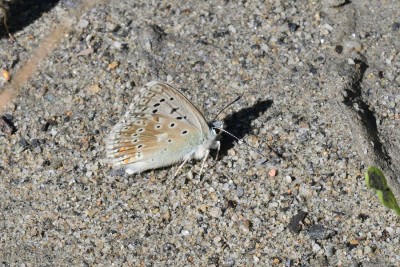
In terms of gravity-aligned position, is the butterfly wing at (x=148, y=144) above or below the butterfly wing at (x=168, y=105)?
below

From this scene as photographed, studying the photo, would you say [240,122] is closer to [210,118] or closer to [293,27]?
[210,118]

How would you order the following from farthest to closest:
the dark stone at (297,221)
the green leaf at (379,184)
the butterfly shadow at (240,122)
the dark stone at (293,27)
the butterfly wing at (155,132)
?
the dark stone at (293,27) < the butterfly shadow at (240,122) < the butterfly wing at (155,132) < the dark stone at (297,221) < the green leaf at (379,184)

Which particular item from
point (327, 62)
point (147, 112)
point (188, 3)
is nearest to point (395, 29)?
point (327, 62)

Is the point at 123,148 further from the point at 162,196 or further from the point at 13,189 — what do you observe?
the point at 13,189

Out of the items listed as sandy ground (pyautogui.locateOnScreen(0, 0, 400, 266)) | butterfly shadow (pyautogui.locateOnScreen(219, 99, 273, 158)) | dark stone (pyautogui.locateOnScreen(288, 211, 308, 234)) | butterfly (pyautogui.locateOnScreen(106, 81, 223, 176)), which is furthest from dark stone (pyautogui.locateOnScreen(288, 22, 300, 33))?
dark stone (pyautogui.locateOnScreen(288, 211, 308, 234))

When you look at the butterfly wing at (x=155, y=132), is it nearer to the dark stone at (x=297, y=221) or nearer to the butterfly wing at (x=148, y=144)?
the butterfly wing at (x=148, y=144)

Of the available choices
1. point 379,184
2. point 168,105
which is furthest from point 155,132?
point 379,184

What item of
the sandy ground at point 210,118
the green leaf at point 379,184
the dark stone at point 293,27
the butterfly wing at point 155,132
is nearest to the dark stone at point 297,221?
the sandy ground at point 210,118
